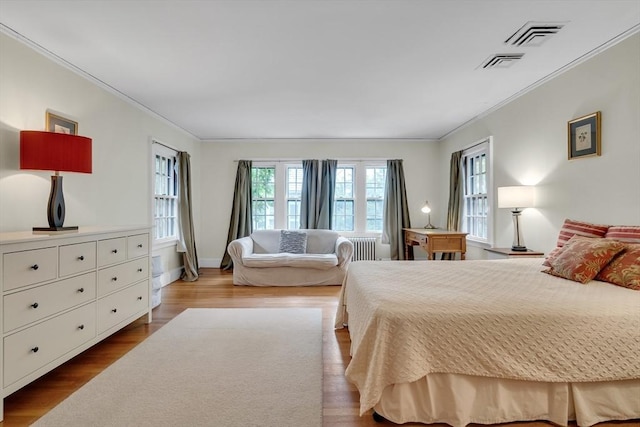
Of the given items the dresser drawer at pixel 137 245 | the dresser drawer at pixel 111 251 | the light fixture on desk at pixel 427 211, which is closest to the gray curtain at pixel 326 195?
the light fixture on desk at pixel 427 211

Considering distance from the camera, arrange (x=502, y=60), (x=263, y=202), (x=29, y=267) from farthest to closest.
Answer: (x=263, y=202) < (x=502, y=60) < (x=29, y=267)

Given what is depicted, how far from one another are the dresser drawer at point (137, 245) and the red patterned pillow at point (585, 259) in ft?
11.6

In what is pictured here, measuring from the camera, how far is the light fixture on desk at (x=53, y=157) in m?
2.29

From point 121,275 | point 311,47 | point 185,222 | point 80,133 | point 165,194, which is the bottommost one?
point 121,275

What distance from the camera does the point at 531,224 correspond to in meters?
3.56

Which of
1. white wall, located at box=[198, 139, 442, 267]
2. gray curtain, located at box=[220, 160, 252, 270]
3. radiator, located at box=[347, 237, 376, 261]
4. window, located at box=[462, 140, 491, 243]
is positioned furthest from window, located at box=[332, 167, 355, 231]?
window, located at box=[462, 140, 491, 243]

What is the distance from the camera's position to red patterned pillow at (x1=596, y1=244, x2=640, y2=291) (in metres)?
1.97

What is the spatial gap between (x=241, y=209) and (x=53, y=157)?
371 cm

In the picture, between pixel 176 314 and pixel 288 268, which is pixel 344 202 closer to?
pixel 288 268

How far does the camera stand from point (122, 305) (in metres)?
2.80

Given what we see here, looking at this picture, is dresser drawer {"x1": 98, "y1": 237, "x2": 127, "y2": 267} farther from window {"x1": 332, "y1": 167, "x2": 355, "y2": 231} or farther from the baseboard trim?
window {"x1": 332, "y1": 167, "x2": 355, "y2": 231}

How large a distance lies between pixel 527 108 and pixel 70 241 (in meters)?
4.55

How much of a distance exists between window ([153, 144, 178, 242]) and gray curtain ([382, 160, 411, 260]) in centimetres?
371

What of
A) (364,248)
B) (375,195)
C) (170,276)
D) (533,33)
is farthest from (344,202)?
(533,33)
